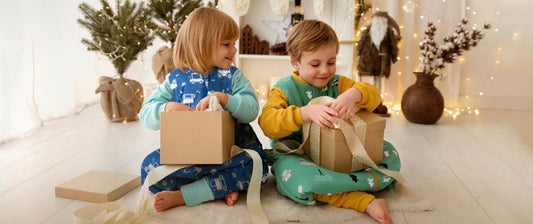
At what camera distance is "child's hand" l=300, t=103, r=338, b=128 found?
4.78ft

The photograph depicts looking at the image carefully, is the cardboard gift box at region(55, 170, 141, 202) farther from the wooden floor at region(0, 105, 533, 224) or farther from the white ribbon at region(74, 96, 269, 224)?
the white ribbon at region(74, 96, 269, 224)

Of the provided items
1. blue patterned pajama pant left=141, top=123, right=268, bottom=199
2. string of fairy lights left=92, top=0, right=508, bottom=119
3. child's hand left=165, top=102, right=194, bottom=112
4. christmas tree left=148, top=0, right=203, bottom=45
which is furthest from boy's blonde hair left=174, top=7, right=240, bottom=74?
string of fairy lights left=92, top=0, right=508, bottom=119

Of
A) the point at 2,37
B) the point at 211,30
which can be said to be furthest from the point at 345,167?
the point at 2,37

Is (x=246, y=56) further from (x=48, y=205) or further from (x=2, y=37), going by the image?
(x=48, y=205)

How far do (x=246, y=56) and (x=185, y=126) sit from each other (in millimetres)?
2114

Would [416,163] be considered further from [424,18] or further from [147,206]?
[424,18]

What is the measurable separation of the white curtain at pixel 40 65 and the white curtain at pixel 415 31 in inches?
75.9

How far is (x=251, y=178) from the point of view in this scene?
4.97 feet

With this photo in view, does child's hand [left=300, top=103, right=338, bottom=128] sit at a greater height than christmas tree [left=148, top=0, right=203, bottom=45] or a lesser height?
lesser

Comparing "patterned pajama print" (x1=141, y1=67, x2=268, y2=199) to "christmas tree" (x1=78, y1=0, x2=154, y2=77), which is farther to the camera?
"christmas tree" (x1=78, y1=0, x2=154, y2=77)

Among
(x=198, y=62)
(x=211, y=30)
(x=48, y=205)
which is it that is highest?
(x=211, y=30)

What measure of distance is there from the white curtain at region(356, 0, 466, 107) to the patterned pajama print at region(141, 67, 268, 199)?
1902mm

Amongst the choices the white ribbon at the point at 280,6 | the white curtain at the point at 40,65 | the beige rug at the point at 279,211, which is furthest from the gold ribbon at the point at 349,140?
the white ribbon at the point at 280,6

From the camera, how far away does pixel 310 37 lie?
5.30 ft
